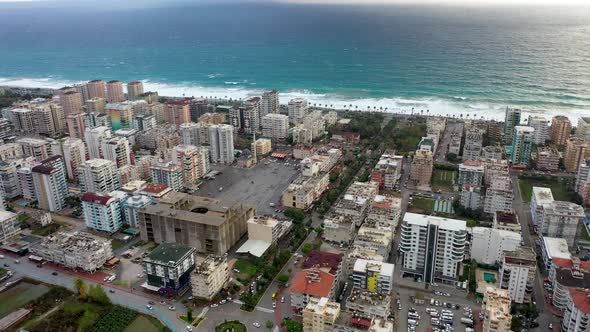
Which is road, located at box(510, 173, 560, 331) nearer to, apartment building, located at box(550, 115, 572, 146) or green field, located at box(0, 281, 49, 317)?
apartment building, located at box(550, 115, 572, 146)

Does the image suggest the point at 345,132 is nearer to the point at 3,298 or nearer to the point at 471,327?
the point at 471,327

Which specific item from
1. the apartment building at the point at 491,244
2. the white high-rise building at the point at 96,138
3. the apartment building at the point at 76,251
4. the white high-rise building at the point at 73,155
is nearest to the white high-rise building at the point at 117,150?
the white high-rise building at the point at 96,138

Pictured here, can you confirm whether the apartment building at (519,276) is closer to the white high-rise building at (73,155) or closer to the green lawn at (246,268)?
the green lawn at (246,268)

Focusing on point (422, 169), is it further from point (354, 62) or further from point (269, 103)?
point (354, 62)

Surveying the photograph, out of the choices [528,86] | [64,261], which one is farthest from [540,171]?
[64,261]

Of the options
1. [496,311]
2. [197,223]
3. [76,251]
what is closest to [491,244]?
[496,311]

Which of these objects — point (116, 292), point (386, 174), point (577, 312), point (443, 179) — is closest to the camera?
point (577, 312)
